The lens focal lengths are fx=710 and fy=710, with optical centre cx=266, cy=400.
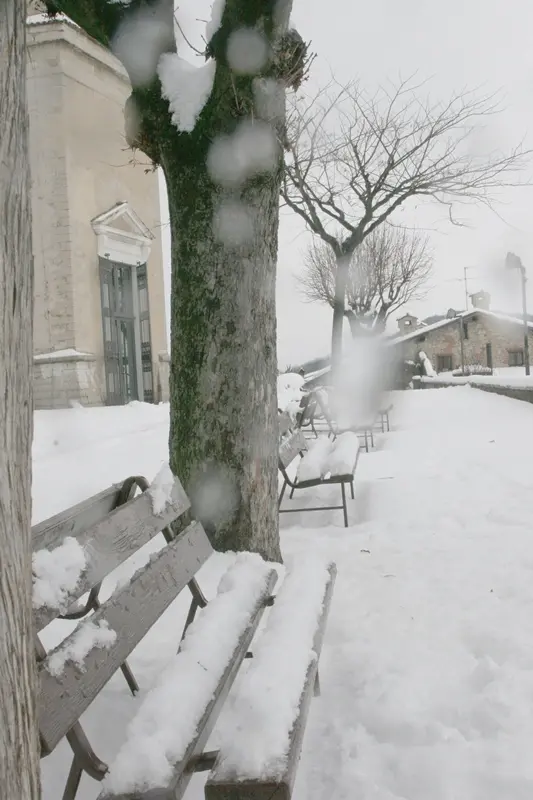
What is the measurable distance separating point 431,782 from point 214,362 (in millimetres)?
2379

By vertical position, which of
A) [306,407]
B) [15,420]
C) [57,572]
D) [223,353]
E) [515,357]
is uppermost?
[515,357]

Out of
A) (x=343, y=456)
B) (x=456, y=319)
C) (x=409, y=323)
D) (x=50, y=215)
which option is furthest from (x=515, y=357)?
(x=343, y=456)

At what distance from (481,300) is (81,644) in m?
56.2

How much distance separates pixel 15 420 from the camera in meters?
1.33

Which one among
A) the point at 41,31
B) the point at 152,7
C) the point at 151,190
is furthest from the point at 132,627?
the point at 151,190

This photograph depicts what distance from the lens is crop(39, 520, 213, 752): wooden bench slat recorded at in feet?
5.28

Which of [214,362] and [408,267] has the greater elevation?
[408,267]

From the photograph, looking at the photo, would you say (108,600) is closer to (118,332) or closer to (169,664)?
(169,664)

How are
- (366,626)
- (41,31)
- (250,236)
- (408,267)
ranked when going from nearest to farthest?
(366,626) → (250,236) → (41,31) → (408,267)

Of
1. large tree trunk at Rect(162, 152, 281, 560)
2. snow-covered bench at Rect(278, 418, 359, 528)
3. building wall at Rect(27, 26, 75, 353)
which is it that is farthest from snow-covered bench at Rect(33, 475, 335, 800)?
building wall at Rect(27, 26, 75, 353)

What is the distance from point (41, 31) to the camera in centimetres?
1440

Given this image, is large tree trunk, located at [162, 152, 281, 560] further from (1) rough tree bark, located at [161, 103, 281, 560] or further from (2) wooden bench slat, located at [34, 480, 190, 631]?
(2) wooden bench slat, located at [34, 480, 190, 631]

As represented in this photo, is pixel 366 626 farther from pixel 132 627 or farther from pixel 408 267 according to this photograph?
pixel 408 267

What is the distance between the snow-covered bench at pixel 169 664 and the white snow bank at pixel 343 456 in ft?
8.73
